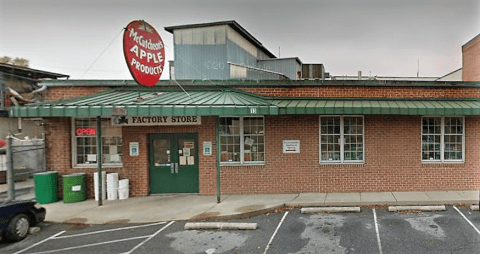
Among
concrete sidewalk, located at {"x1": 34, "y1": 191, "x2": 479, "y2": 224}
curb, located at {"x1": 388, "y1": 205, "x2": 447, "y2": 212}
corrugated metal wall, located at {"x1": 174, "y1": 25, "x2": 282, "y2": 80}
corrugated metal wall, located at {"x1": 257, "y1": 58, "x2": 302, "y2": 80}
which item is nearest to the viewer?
concrete sidewalk, located at {"x1": 34, "y1": 191, "x2": 479, "y2": 224}

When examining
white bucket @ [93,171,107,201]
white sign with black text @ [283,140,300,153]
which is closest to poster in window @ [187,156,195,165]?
white bucket @ [93,171,107,201]

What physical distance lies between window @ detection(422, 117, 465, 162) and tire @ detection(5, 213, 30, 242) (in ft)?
43.1

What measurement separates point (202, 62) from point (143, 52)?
11.5 m

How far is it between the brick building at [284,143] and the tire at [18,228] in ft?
11.7

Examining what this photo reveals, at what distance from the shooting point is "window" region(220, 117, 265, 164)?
37.1 ft

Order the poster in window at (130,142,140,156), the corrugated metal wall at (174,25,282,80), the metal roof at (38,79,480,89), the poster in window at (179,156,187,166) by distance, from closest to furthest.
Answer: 1. the metal roof at (38,79,480,89)
2. the poster in window at (130,142,140,156)
3. the poster in window at (179,156,187,166)
4. the corrugated metal wall at (174,25,282,80)

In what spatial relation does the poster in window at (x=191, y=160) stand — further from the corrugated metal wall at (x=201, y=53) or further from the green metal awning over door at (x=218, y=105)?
the corrugated metal wall at (x=201, y=53)

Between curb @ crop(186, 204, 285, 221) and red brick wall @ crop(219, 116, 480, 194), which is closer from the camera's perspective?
curb @ crop(186, 204, 285, 221)

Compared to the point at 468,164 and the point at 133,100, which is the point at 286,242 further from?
the point at 468,164

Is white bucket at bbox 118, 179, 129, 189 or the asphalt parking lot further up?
white bucket at bbox 118, 179, 129, 189

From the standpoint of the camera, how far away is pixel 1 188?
43.8 ft

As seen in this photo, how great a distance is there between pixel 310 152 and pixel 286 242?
4802mm

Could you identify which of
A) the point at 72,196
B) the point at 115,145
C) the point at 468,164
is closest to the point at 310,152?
the point at 468,164

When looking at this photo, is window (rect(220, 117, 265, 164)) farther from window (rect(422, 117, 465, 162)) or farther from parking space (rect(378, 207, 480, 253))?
window (rect(422, 117, 465, 162))
